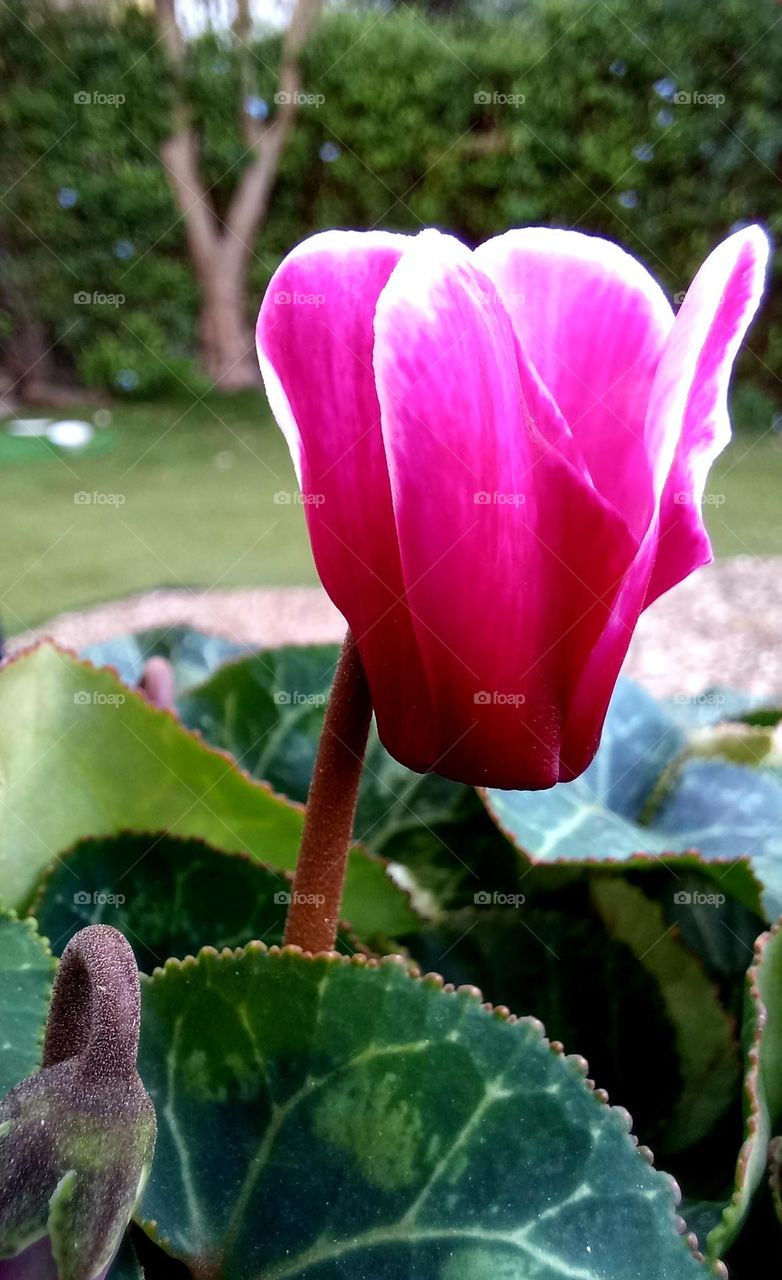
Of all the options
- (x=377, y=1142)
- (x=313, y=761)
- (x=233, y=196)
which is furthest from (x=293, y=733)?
(x=233, y=196)

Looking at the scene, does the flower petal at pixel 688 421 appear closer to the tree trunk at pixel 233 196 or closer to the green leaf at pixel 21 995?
the green leaf at pixel 21 995

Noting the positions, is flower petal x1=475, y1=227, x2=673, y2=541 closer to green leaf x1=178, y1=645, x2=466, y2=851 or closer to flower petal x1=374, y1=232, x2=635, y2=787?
flower petal x1=374, y1=232, x2=635, y2=787

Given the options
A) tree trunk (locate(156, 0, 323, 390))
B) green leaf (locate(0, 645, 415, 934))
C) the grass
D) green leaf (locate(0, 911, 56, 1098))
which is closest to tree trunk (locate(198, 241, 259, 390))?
tree trunk (locate(156, 0, 323, 390))

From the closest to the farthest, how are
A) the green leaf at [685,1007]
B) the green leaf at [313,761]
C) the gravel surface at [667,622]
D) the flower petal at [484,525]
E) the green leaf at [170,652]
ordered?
1. the flower petal at [484,525]
2. the green leaf at [685,1007]
3. the green leaf at [313,761]
4. the green leaf at [170,652]
5. the gravel surface at [667,622]

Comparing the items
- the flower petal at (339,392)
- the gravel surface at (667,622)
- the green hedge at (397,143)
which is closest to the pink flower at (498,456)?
the flower petal at (339,392)

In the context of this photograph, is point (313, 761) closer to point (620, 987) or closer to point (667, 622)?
point (620, 987)
